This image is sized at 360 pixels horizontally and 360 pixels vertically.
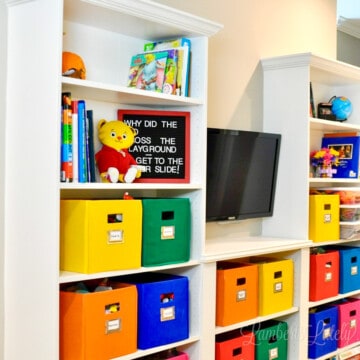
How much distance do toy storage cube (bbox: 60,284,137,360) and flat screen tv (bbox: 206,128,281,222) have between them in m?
0.85

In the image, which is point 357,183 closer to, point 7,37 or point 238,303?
point 238,303

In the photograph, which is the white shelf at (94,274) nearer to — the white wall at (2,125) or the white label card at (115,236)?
the white label card at (115,236)

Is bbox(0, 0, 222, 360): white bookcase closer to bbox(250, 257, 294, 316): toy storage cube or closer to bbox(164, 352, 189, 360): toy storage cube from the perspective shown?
bbox(164, 352, 189, 360): toy storage cube

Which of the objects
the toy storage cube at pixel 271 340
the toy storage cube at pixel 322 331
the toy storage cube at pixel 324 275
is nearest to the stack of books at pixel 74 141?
the toy storage cube at pixel 271 340

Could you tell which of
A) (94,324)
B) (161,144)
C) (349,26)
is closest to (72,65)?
(161,144)

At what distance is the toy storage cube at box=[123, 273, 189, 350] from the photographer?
2336mm

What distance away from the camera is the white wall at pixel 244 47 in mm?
3094

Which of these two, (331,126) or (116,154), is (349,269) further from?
(116,154)

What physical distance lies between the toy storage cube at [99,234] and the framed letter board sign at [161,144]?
0.30 meters

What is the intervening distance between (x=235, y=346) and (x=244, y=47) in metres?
1.61

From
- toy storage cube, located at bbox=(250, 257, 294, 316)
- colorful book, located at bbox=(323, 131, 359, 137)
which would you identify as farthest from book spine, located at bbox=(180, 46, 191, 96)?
colorful book, located at bbox=(323, 131, 359, 137)

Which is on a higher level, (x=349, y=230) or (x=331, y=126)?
(x=331, y=126)

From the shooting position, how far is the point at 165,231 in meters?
2.41

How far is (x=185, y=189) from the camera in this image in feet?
8.55
